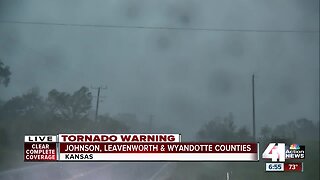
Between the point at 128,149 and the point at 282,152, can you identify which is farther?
the point at 282,152

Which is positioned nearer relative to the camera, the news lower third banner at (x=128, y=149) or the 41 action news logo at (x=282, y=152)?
the news lower third banner at (x=128, y=149)

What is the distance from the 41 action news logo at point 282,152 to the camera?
37.2 feet

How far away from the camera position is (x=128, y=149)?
11195 mm

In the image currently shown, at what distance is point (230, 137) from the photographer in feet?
45.6

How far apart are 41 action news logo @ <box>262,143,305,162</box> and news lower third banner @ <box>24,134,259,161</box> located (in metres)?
0.56

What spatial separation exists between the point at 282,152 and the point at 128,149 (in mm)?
4162

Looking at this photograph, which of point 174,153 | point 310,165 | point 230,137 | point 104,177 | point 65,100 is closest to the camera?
point 174,153

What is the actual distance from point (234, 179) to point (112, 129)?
4499 mm

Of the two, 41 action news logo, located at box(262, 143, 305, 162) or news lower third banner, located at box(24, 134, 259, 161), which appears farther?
41 action news logo, located at box(262, 143, 305, 162)

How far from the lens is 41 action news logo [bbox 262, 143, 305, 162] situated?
11352 millimetres

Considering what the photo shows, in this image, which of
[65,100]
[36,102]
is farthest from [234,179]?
[36,102]

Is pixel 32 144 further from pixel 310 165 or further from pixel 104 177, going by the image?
pixel 310 165

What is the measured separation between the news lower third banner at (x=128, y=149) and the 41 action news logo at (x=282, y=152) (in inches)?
22.1

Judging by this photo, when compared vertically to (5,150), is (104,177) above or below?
below
